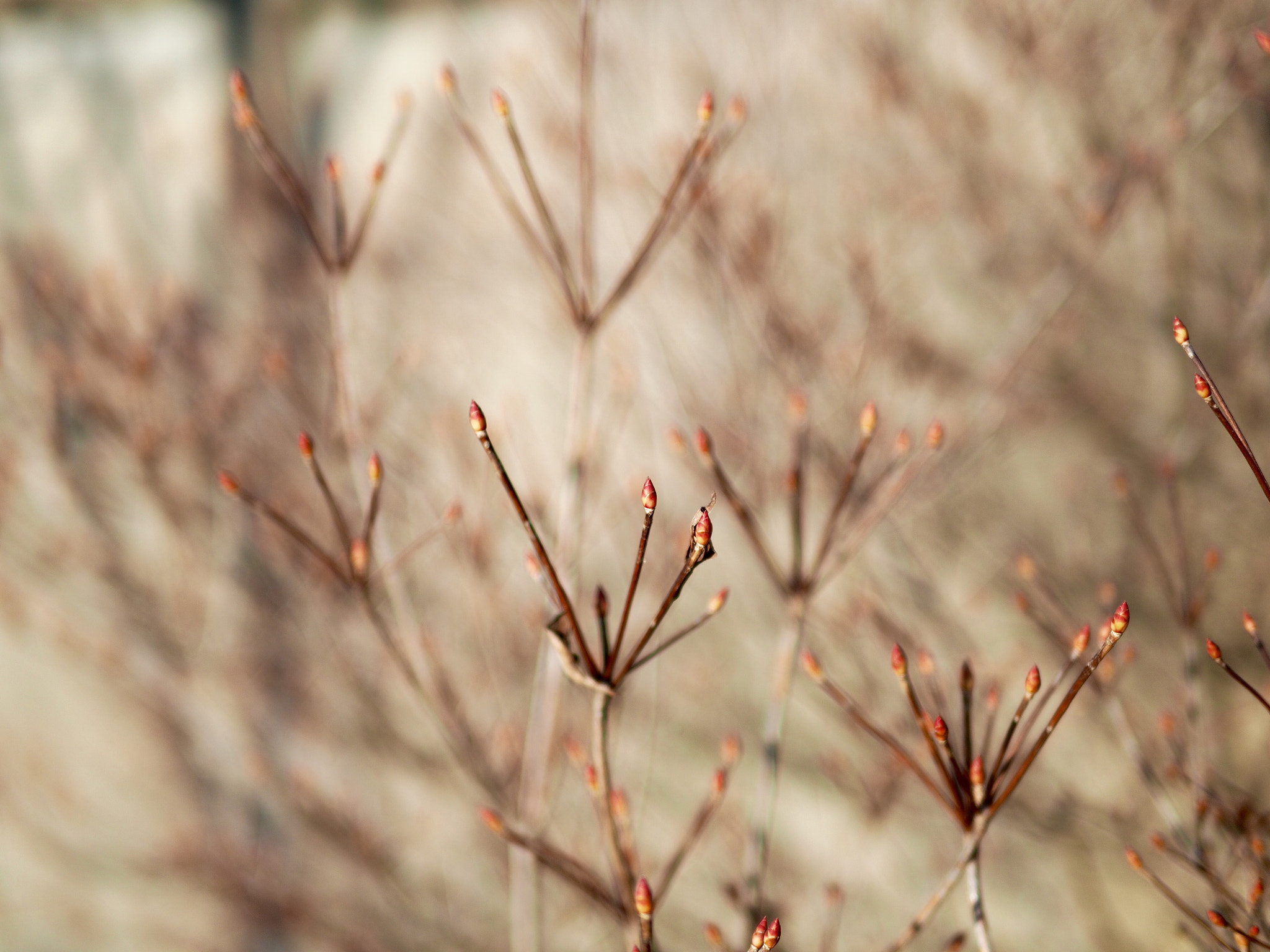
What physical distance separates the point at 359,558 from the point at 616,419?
182 centimetres

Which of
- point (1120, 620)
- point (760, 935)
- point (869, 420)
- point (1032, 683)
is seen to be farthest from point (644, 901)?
point (869, 420)

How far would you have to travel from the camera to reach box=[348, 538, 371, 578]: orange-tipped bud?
149 centimetres

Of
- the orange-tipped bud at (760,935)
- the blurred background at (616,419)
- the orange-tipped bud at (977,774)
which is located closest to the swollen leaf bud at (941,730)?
the orange-tipped bud at (977,774)

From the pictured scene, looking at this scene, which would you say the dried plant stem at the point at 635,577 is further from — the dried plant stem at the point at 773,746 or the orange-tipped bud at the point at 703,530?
the dried plant stem at the point at 773,746

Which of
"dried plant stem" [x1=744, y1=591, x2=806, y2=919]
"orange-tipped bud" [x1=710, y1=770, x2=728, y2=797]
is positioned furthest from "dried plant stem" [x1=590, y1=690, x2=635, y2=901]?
"dried plant stem" [x1=744, y1=591, x2=806, y2=919]

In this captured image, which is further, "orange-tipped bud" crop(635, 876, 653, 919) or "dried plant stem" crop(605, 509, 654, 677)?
"orange-tipped bud" crop(635, 876, 653, 919)

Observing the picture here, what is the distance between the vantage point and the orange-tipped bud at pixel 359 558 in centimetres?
149

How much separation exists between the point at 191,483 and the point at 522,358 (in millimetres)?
1526

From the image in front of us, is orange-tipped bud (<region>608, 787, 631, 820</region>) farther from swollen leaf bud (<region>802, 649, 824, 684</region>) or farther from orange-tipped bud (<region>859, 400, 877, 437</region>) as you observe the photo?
orange-tipped bud (<region>859, 400, 877, 437</region>)

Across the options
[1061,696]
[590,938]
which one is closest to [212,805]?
[590,938]

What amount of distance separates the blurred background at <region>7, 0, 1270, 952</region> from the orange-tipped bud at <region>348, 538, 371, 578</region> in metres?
1.41

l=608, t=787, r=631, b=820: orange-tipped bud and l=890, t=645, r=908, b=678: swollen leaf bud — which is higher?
l=890, t=645, r=908, b=678: swollen leaf bud

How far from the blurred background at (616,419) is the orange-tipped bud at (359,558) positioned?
1.41 meters

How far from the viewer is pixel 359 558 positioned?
1509 mm
